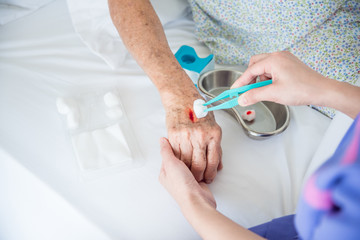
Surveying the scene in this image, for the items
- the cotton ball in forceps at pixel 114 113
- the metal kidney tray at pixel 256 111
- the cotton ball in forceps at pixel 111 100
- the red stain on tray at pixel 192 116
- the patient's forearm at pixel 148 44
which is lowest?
the metal kidney tray at pixel 256 111

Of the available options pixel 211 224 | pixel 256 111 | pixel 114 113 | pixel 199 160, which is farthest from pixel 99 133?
pixel 256 111

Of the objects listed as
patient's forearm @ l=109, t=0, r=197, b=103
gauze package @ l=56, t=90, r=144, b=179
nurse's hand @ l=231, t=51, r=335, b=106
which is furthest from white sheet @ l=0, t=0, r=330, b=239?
nurse's hand @ l=231, t=51, r=335, b=106

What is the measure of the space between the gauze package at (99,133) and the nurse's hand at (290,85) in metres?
0.46

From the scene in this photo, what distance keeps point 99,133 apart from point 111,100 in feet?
0.56

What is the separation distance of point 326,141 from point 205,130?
1.35ft

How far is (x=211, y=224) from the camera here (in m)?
0.63

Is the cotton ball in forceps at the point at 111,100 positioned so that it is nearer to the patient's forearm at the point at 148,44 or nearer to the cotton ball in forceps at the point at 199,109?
the patient's forearm at the point at 148,44

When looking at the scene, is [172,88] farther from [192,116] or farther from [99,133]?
[99,133]

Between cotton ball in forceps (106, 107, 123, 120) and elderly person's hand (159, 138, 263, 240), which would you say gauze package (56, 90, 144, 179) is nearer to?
cotton ball in forceps (106, 107, 123, 120)

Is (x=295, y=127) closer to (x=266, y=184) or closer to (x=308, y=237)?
(x=266, y=184)

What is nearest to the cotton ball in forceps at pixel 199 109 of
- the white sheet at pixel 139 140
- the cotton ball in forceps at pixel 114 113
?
the white sheet at pixel 139 140

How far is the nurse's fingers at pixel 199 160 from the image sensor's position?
0.87 meters

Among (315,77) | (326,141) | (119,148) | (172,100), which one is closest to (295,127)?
(326,141)

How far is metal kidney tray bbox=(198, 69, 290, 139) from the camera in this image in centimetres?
105
